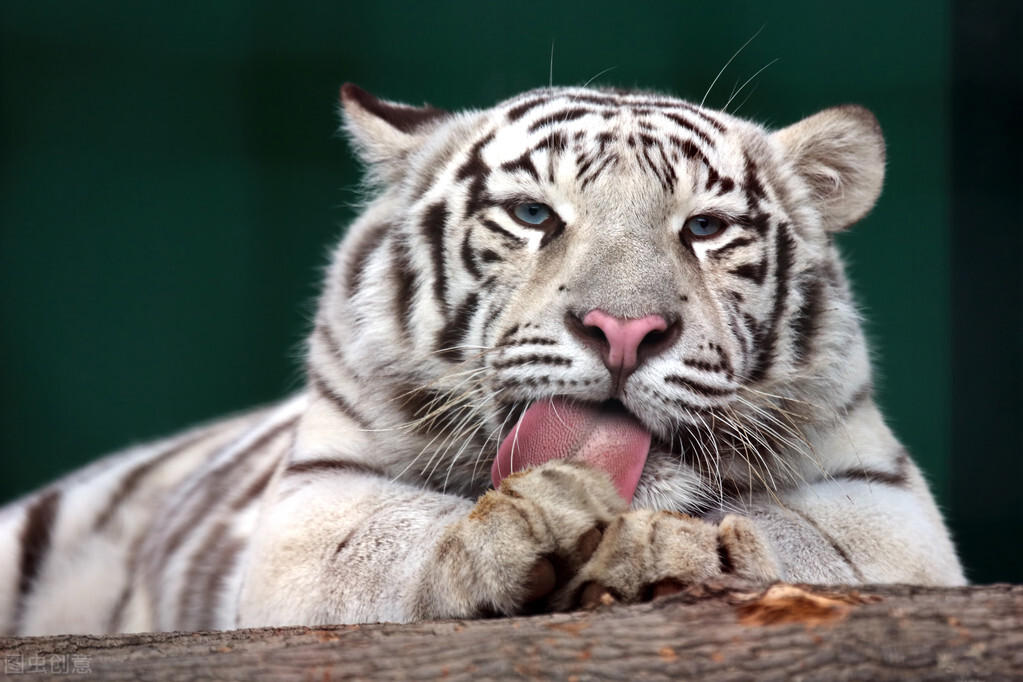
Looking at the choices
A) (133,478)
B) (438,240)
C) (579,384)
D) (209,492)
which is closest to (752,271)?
(579,384)

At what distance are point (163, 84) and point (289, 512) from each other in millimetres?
2038

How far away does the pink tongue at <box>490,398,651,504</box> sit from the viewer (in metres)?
1.47

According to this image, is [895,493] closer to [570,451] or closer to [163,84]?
[570,451]

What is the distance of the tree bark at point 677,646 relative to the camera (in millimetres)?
Answer: 963

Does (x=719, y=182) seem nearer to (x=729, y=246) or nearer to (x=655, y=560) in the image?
(x=729, y=246)

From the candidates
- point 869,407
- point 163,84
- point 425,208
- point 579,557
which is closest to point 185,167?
point 163,84

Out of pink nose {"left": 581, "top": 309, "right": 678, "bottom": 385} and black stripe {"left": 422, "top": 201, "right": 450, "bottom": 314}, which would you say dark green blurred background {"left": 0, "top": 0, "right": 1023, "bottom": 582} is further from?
pink nose {"left": 581, "top": 309, "right": 678, "bottom": 385}

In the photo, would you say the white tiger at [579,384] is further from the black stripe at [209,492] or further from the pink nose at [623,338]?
the black stripe at [209,492]

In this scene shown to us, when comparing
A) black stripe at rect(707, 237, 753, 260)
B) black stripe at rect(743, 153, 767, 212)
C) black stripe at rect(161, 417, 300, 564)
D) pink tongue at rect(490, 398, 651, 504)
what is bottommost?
black stripe at rect(161, 417, 300, 564)

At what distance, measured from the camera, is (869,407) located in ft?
6.22

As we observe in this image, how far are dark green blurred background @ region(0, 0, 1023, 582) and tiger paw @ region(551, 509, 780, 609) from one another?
6.35ft

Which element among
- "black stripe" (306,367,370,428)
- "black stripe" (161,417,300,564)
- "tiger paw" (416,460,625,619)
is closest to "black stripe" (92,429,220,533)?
"black stripe" (161,417,300,564)

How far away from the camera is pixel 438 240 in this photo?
181 centimetres

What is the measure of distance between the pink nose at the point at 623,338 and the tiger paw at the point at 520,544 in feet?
0.64
